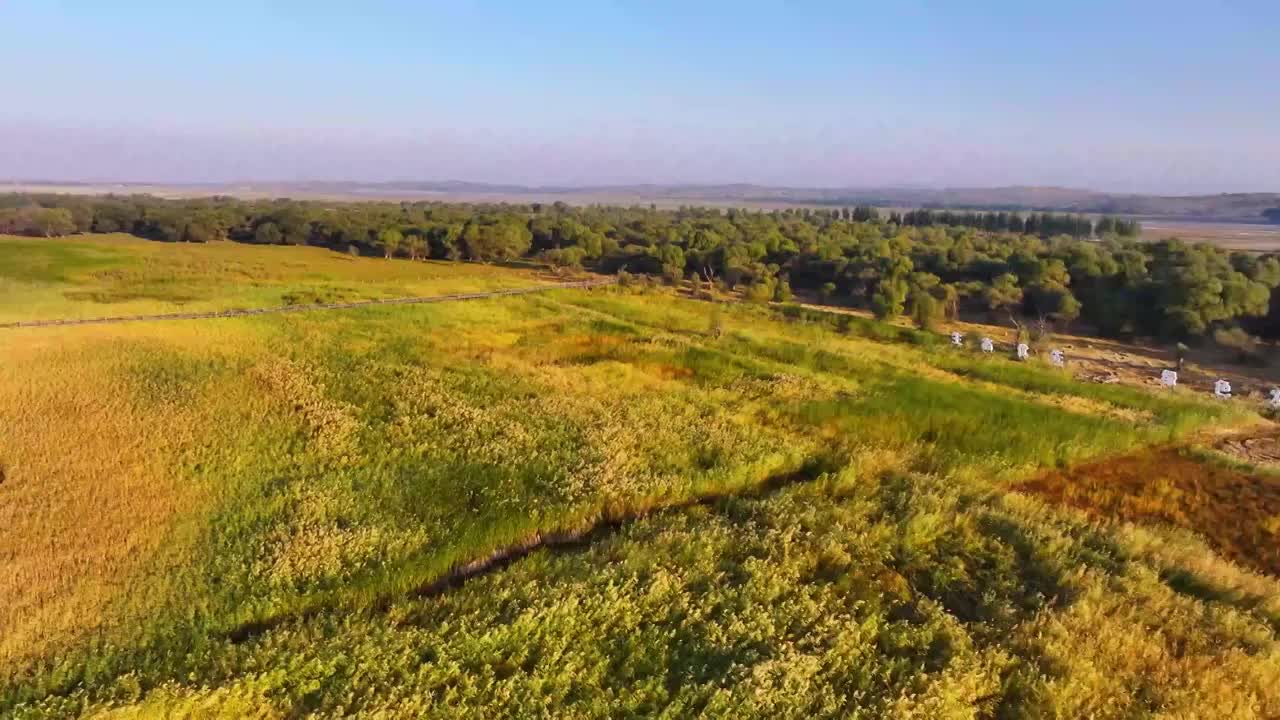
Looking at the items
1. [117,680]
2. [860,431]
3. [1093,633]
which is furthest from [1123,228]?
[117,680]

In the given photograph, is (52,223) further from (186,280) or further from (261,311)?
(261,311)

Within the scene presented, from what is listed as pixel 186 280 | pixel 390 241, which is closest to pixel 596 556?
pixel 186 280

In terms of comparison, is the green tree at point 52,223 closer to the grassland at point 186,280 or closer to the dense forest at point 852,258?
the dense forest at point 852,258

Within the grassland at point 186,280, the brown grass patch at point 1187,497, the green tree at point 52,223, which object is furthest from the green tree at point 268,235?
the brown grass patch at point 1187,497

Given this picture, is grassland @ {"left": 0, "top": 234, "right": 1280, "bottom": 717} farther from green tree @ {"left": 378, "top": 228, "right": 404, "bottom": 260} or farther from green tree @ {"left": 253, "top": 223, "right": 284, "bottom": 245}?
green tree @ {"left": 253, "top": 223, "right": 284, "bottom": 245}

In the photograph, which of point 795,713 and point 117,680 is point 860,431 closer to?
point 795,713

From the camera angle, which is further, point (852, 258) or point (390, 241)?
point (390, 241)
